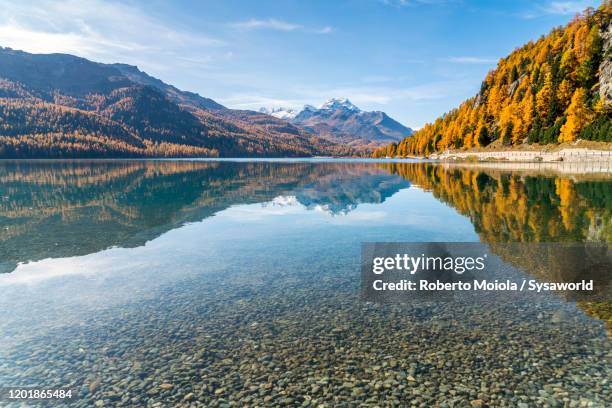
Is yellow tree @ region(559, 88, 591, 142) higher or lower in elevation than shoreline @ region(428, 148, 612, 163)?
higher

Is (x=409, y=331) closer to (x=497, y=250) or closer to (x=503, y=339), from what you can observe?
(x=503, y=339)

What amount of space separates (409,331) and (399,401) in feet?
10.6

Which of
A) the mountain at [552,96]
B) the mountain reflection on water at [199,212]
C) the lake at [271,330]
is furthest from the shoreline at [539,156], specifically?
the lake at [271,330]

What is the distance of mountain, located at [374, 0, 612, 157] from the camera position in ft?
276

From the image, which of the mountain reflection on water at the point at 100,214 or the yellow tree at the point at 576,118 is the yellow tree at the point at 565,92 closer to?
the yellow tree at the point at 576,118

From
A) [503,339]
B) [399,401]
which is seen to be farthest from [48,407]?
[503,339]

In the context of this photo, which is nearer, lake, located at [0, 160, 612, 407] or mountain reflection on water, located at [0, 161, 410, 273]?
lake, located at [0, 160, 612, 407]

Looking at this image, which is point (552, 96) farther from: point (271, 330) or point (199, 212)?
point (271, 330)

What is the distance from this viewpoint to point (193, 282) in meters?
15.3

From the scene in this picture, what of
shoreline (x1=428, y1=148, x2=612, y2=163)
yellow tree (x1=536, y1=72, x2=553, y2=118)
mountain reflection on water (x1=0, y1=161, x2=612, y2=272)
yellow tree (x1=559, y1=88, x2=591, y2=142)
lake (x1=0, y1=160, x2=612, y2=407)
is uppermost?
A: yellow tree (x1=536, y1=72, x2=553, y2=118)

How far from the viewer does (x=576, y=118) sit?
84.0 meters

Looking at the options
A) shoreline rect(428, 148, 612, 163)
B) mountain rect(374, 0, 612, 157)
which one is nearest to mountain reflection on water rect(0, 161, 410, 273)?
shoreline rect(428, 148, 612, 163)

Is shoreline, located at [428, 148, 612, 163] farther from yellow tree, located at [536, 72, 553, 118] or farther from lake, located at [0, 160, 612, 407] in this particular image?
lake, located at [0, 160, 612, 407]

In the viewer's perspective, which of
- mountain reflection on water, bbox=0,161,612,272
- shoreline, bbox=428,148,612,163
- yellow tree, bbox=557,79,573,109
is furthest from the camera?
yellow tree, bbox=557,79,573,109
